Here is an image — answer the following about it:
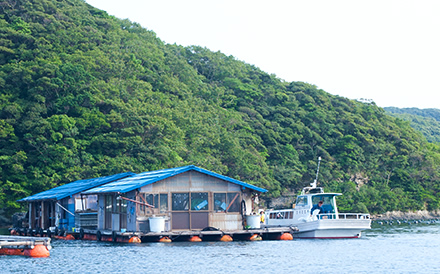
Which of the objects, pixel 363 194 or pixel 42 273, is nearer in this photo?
pixel 42 273

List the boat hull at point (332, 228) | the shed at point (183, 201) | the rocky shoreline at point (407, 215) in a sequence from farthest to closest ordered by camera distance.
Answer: the rocky shoreline at point (407, 215)
the boat hull at point (332, 228)
the shed at point (183, 201)

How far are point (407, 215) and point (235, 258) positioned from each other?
60.5 meters

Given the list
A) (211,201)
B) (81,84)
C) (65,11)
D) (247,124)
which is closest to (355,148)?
(247,124)

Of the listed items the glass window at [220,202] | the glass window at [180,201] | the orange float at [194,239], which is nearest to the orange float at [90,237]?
the glass window at [180,201]

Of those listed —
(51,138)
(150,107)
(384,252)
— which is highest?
(150,107)

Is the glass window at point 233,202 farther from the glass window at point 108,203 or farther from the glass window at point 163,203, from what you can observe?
the glass window at point 108,203

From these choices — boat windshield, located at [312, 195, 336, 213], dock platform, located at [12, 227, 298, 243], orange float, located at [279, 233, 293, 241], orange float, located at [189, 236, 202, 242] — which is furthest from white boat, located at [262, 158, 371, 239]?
orange float, located at [189, 236, 202, 242]

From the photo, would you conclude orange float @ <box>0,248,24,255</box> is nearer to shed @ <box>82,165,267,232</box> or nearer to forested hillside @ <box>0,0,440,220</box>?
shed @ <box>82,165,267,232</box>

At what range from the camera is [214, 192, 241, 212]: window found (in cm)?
3591

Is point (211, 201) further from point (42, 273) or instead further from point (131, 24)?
point (131, 24)

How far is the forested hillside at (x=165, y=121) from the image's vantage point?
63.8 meters

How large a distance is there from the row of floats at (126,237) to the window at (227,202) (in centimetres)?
154

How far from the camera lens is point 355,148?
9038 centimetres

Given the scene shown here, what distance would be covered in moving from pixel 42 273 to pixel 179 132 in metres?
48.6
